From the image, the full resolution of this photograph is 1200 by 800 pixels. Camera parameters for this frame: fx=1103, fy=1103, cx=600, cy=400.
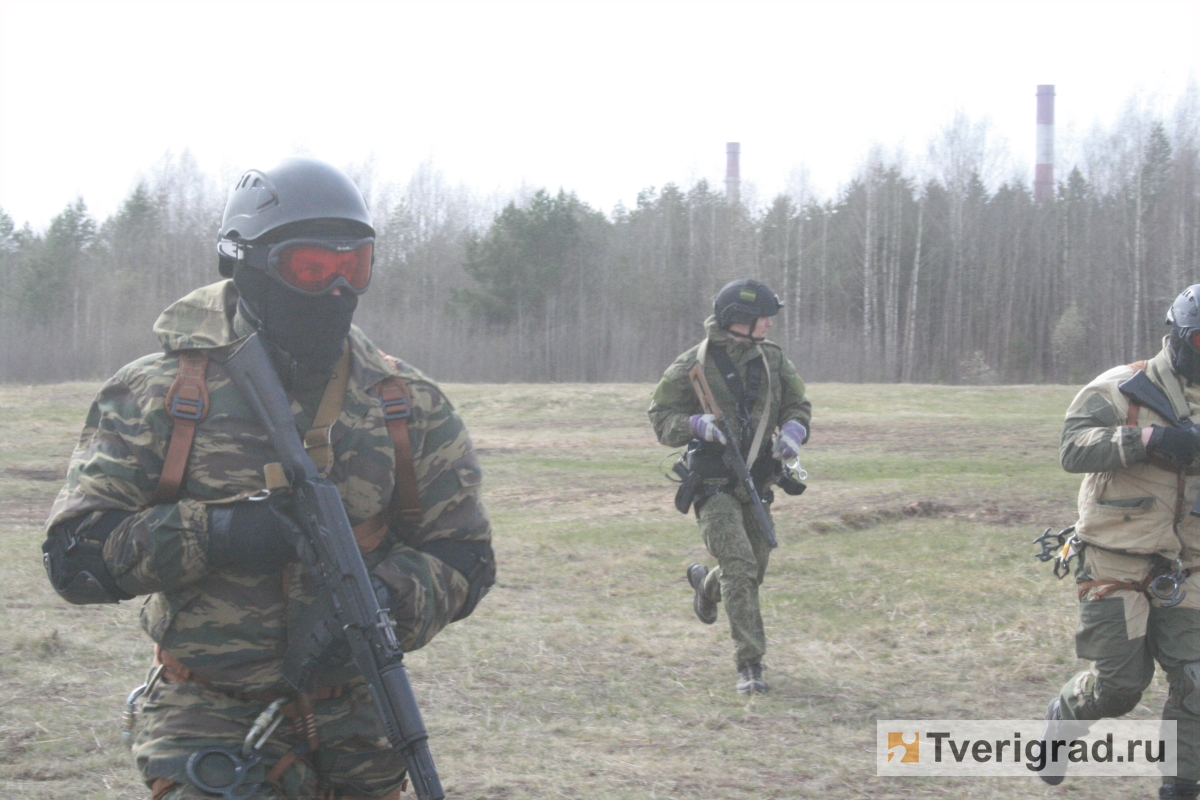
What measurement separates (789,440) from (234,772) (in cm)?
436

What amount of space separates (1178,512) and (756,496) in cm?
244

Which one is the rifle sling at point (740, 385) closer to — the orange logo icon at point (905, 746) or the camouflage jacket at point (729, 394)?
the camouflage jacket at point (729, 394)

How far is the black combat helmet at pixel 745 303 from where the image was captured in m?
6.30

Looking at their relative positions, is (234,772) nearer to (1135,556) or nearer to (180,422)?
(180,422)

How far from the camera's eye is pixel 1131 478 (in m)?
4.55

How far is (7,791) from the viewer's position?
474cm

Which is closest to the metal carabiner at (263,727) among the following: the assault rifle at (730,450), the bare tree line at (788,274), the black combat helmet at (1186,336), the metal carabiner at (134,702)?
the metal carabiner at (134,702)

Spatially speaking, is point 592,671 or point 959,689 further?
point 592,671

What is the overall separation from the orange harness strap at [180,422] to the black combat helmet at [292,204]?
39 centimetres

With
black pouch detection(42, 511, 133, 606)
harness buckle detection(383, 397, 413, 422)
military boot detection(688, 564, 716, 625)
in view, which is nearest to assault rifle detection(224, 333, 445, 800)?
harness buckle detection(383, 397, 413, 422)

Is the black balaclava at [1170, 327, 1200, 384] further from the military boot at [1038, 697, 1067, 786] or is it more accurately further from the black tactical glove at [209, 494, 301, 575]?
the black tactical glove at [209, 494, 301, 575]

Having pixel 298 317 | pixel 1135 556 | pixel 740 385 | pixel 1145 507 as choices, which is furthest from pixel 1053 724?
pixel 298 317

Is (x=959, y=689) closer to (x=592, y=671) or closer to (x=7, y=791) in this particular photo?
(x=592, y=671)

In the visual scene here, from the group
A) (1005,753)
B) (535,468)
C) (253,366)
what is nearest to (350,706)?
(253,366)
